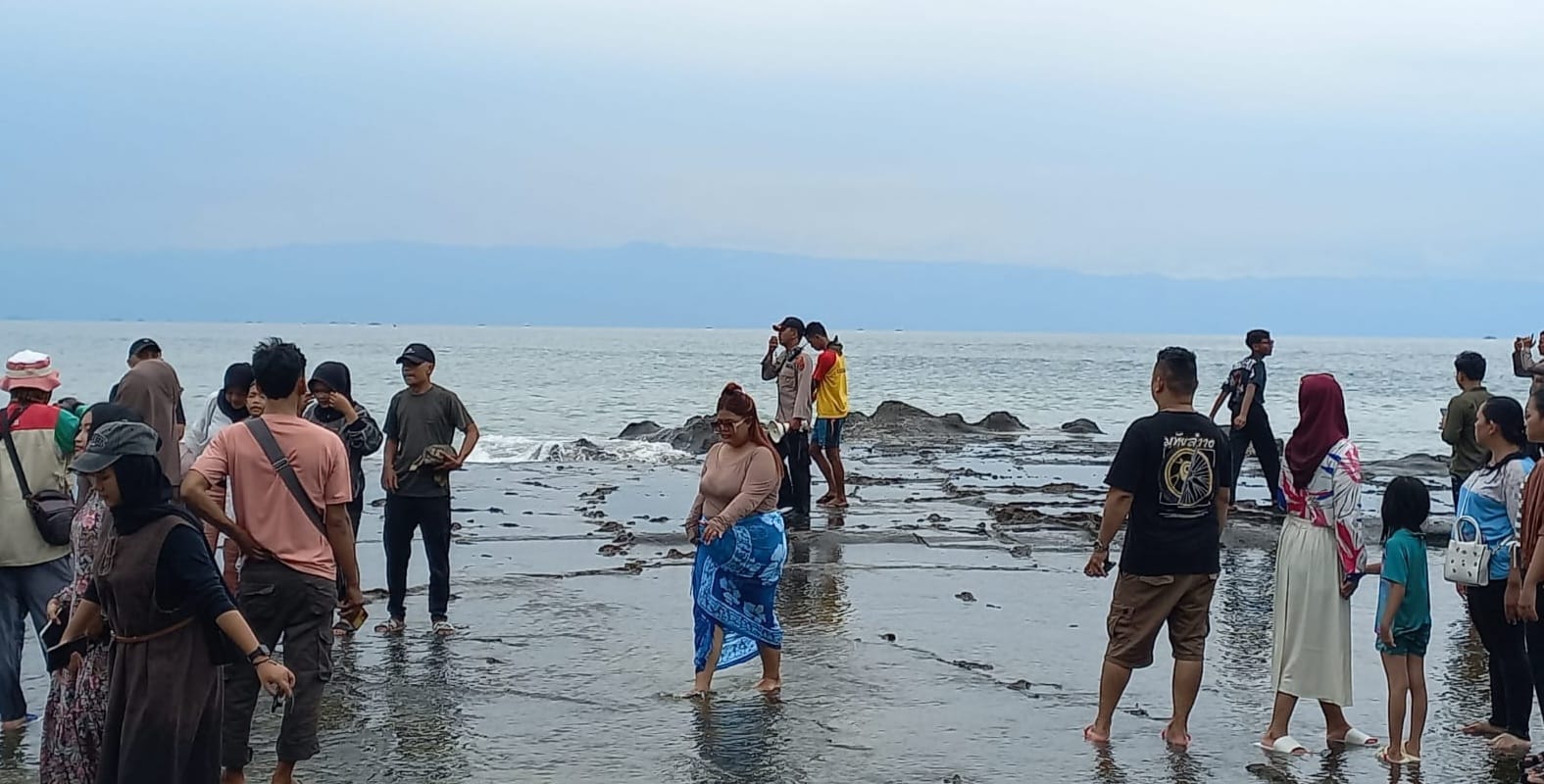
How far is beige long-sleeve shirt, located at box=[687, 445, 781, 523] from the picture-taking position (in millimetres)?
7586

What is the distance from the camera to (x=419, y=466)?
904 centimetres

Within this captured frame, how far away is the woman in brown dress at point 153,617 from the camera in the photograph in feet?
15.0

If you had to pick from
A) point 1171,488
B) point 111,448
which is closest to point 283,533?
point 111,448

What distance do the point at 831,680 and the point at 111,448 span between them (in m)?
4.77

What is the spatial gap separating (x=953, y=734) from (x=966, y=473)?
15.0 m

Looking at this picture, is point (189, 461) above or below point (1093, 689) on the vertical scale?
above

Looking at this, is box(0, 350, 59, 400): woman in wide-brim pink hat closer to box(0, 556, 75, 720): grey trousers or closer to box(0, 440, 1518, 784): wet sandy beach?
box(0, 556, 75, 720): grey trousers

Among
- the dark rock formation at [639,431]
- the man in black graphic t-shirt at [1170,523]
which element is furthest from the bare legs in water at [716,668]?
the dark rock formation at [639,431]

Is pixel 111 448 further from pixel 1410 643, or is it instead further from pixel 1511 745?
pixel 1511 745

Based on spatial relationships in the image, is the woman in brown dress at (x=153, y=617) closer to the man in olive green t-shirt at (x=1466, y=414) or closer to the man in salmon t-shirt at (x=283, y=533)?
the man in salmon t-shirt at (x=283, y=533)

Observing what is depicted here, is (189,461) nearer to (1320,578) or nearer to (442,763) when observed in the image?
(442,763)

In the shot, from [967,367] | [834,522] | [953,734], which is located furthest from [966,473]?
[967,367]

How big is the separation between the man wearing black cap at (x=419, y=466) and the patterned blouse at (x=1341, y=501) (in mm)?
5087

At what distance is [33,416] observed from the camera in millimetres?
6723
